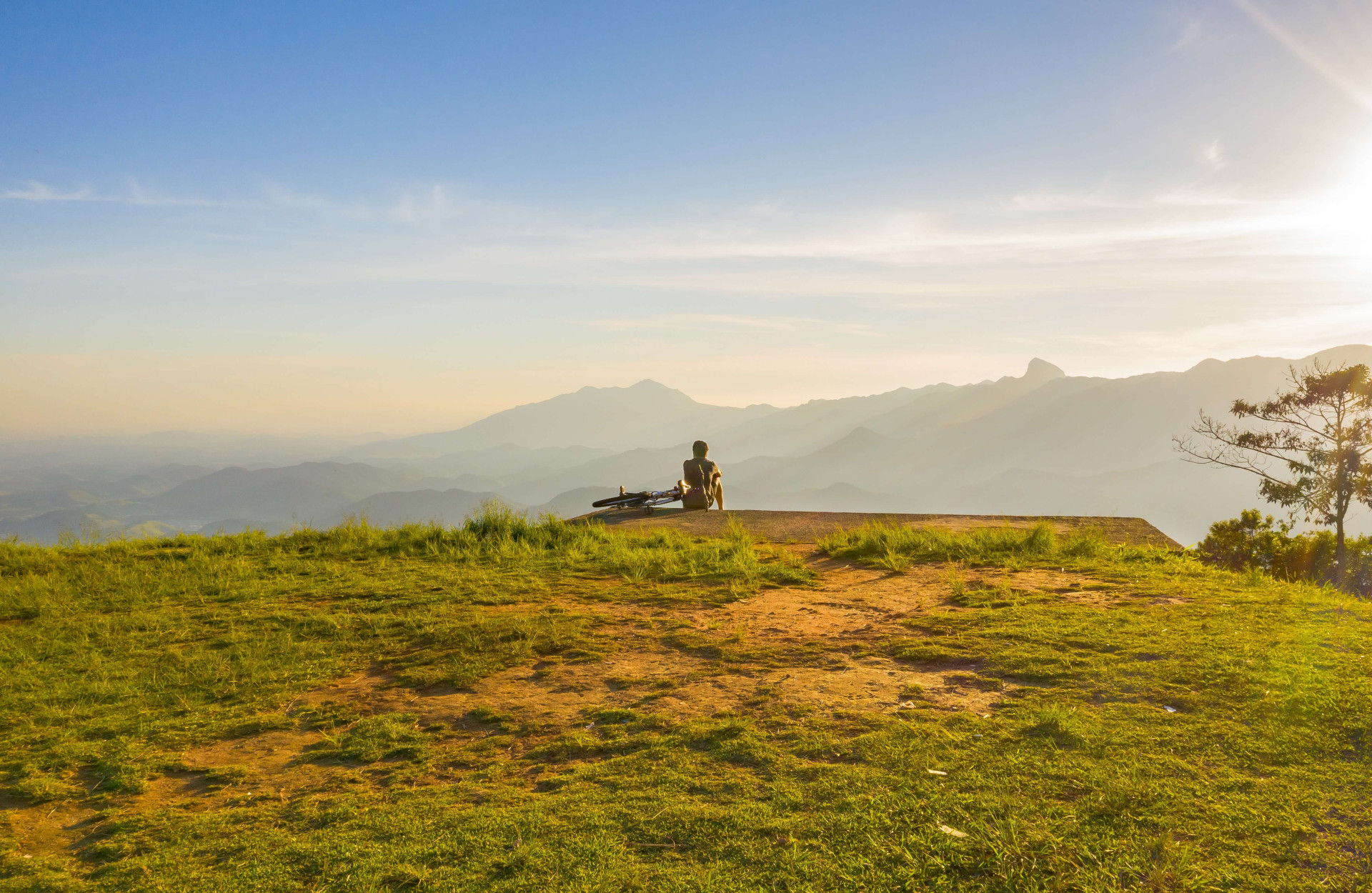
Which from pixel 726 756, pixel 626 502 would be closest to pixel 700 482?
pixel 626 502

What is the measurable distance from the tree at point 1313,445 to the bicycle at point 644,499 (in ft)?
64.2

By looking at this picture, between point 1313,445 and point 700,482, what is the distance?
22912mm

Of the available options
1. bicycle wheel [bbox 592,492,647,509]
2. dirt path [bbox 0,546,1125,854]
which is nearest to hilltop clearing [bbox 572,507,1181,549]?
bicycle wheel [bbox 592,492,647,509]

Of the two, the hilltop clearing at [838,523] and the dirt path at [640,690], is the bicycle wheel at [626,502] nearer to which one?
the hilltop clearing at [838,523]

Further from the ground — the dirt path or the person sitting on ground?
the person sitting on ground

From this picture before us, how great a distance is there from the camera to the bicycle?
558 inches

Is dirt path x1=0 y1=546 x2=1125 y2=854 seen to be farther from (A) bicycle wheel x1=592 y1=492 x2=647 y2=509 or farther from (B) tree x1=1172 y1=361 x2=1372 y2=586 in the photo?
(B) tree x1=1172 y1=361 x2=1372 y2=586

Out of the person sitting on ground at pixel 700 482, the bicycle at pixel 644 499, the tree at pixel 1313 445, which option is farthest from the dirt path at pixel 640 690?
the tree at pixel 1313 445

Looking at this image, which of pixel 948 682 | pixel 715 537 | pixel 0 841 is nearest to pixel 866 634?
pixel 948 682

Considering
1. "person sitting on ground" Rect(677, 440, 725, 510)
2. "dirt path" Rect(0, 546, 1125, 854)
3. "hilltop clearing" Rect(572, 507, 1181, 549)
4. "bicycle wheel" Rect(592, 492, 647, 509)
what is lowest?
"dirt path" Rect(0, 546, 1125, 854)

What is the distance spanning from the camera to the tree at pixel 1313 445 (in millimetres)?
21844

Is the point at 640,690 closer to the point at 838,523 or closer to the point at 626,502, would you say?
the point at 838,523

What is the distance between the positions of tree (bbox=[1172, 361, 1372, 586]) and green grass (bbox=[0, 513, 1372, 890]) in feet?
68.0

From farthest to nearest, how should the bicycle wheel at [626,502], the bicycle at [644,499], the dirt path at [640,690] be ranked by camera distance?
the bicycle wheel at [626,502], the bicycle at [644,499], the dirt path at [640,690]
